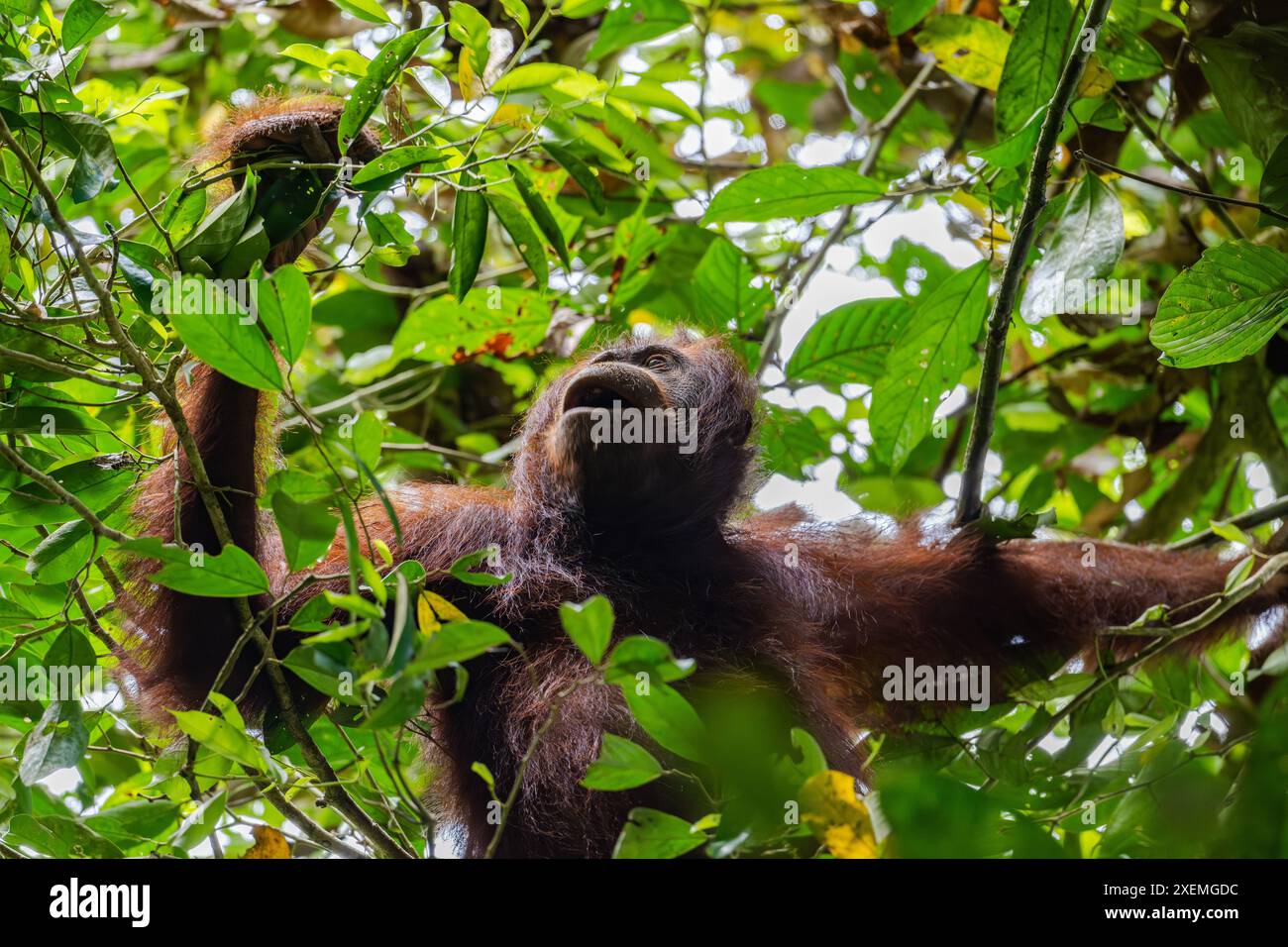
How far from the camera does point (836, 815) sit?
1.85 m

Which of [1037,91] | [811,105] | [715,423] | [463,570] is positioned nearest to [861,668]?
[715,423]

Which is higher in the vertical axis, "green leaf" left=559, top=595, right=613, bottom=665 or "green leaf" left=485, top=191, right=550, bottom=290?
"green leaf" left=485, top=191, right=550, bottom=290

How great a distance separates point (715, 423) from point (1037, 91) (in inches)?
60.2

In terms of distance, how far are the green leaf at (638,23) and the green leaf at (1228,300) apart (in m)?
2.45

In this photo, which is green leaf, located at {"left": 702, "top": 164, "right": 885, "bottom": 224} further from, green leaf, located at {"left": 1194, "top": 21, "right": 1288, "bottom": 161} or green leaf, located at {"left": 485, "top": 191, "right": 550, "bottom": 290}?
green leaf, located at {"left": 1194, "top": 21, "right": 1288, "bottom": 161}

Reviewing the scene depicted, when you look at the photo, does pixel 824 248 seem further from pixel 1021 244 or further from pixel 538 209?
pixel 538 209

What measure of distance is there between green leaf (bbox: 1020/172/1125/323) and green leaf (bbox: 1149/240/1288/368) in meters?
0.35

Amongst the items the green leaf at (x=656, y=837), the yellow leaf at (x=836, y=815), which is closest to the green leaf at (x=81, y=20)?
the green leaf at (x=656, y=837)

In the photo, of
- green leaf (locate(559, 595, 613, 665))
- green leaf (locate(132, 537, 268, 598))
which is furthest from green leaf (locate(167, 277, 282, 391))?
green leaf (locate(559, 595, 613, 665))

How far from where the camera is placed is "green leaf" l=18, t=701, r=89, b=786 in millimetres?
2160

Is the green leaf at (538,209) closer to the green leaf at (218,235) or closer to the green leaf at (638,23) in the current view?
the green leaf at (218,235)

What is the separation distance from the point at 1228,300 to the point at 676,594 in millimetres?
1803

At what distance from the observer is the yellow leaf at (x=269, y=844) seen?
2682mm
